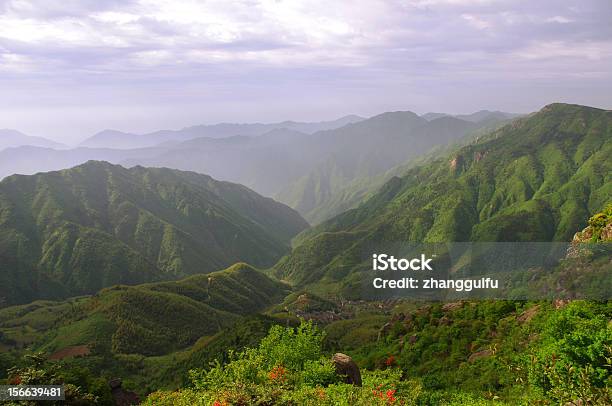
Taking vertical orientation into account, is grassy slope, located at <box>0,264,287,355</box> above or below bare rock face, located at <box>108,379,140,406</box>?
below

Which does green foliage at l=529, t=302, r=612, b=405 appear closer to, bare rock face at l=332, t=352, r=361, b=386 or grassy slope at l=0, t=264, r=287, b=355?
bare rock face at l=332, t=352, r=361, b=386

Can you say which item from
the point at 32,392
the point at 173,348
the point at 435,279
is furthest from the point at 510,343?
the point at 173,348

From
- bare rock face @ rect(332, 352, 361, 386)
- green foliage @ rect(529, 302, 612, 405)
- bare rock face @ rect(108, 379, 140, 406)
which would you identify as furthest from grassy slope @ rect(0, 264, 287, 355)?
green foliage @ rect(529, 302, 612, 405)

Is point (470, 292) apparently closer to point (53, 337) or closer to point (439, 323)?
point (439, 323)

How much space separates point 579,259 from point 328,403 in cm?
3872

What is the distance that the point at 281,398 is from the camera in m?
22.0

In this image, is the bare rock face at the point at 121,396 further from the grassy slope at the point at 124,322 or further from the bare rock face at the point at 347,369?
the grassy slope at the point at 124,322

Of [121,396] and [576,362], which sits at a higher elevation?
[576,362]

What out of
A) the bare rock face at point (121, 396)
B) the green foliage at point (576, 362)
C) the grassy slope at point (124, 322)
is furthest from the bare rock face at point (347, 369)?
the grassy slope at point (124, 322)

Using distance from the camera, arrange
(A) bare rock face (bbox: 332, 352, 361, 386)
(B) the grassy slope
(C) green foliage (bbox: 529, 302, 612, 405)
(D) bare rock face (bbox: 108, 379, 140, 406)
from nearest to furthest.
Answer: (C) green foliage (bbox: 529, 302, 612, 405)
(A) bare rock face (bbox: 332, 352, 361, 386)
(D) bare rock face (bbox: 108, 379, 140, 406)
(B) the grassy slope

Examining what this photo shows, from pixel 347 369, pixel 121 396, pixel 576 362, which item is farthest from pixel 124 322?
pixel 576 362

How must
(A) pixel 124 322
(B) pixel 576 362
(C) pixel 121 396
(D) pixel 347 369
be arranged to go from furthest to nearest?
(A) pixel 124 322 < (C) pixel 121 396 < (D) pixel 347 369 < (B) pixel 576 362

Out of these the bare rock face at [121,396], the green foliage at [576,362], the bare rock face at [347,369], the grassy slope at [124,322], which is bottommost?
the grassy slope at [124,322]

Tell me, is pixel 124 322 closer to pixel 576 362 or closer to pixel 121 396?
pixel 121 396
